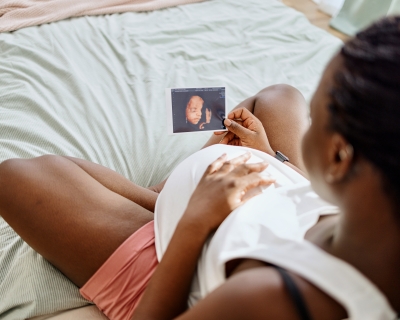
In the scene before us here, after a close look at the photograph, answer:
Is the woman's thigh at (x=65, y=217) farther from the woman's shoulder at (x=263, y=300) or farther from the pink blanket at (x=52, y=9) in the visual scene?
the pink blanket at (x=52, y=9)

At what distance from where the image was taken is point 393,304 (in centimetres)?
61

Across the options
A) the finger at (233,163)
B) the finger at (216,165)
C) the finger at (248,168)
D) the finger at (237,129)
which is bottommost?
the finger at (237,129)

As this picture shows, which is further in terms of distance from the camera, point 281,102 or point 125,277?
point 281,102

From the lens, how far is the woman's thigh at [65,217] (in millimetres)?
850

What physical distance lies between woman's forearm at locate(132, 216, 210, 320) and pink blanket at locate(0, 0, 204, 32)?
1.36m

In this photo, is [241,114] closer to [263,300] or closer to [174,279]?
[174,279]

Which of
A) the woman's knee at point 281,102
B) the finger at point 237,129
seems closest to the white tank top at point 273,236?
the finger at point 237,129

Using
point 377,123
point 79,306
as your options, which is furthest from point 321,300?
point 79,306

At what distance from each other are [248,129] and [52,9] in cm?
117

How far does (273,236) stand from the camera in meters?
0.71

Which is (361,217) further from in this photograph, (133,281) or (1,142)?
(1,142)

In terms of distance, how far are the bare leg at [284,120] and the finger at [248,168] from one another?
0.26 meters

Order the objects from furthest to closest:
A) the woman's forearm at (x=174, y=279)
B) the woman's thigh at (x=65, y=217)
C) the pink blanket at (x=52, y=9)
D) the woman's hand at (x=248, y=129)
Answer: the pink blanket at (x=52, y=9)
the woman's hand at (x=248, y=129)
the woman's thigh at (x=65, y=217)
the woman's forearm at (x=174, y=279)

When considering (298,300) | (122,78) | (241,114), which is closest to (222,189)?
(298,300)
